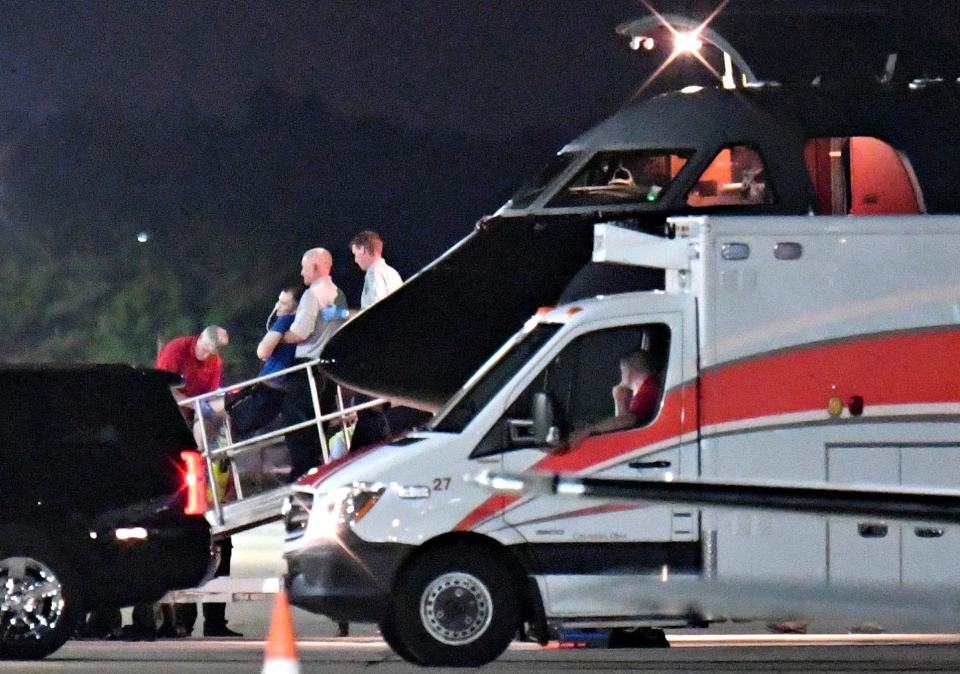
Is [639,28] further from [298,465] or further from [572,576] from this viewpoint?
[572,576]

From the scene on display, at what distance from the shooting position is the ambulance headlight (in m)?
11.5

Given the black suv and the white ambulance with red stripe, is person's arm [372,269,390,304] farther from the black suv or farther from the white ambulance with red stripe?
the white ambulance with red stripe

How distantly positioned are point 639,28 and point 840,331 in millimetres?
6488

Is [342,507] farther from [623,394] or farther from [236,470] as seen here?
[236,470]

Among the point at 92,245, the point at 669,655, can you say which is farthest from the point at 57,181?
the point at 669,655

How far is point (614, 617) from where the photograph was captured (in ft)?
37.4

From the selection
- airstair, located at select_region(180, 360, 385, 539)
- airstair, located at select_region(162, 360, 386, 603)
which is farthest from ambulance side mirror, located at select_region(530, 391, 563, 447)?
airstair, located at select_region(180, 360, 385, 539)

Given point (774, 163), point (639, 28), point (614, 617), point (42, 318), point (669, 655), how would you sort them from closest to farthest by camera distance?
point (614, 617) → point (669, 655) → point (774, 163) → point (639, 28) → point (42, 318)

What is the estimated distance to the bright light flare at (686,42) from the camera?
16.2 metres

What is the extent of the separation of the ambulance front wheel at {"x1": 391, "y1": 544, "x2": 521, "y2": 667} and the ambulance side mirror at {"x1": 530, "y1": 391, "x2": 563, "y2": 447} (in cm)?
70

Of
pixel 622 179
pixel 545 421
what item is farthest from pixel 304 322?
pixel 545 421

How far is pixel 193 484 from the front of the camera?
1255cm

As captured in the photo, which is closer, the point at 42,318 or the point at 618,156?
the point at 618,156

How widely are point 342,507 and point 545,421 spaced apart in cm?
120
